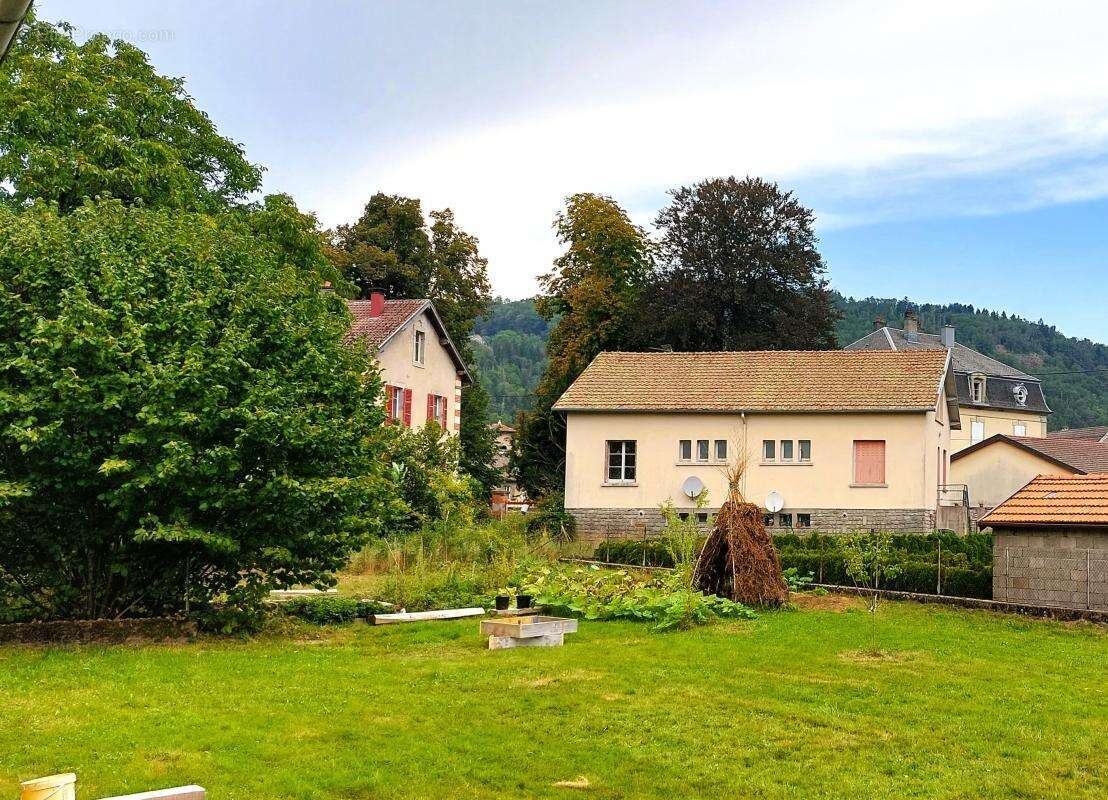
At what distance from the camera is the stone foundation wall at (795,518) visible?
33406mm

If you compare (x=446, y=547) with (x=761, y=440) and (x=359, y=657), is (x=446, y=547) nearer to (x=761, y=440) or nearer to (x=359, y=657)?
(x=359, y=657)

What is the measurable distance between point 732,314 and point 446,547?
80.1ft

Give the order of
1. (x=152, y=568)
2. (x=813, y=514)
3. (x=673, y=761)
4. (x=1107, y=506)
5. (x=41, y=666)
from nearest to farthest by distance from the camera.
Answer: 1. (x=673, y=761)
2. (x=41, y=666)
3. (x=152, y=568)
4. (x=1107, y=506)
5. (x=813, y=514)

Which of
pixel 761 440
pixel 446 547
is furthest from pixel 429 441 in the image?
pixel 761 440

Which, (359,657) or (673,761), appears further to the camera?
(359,657)

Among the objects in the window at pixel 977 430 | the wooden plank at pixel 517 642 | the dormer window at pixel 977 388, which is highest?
the dormer window at pixel 977 388

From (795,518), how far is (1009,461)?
16792mm

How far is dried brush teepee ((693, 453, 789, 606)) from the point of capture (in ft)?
62.4

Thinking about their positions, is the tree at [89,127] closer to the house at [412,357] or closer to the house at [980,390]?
the house at [412,357]

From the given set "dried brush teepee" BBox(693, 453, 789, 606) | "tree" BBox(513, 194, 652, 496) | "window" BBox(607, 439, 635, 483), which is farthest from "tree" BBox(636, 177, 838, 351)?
"dried brush teepee" BBox(693, 453, 789, 606)

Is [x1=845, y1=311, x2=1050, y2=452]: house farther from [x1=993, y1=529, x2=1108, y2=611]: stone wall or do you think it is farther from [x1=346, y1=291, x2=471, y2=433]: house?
[x1=993, y1=529, x2=1108, y2=611]: stone wall

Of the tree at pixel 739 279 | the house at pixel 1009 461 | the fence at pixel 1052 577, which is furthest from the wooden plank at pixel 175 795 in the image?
the house at pixel 1009 461

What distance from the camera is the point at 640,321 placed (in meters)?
45.2

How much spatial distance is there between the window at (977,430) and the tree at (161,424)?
193 ft
